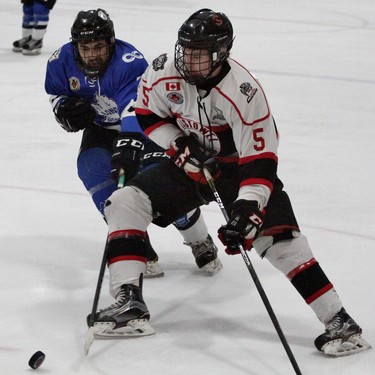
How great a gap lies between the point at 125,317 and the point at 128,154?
0.59 m

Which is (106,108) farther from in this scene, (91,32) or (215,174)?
(215,174)

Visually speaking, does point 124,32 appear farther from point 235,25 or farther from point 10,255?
point 10,255

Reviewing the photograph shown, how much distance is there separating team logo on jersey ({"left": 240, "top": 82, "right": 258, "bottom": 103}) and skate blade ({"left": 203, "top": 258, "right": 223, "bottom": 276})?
3.08 feet

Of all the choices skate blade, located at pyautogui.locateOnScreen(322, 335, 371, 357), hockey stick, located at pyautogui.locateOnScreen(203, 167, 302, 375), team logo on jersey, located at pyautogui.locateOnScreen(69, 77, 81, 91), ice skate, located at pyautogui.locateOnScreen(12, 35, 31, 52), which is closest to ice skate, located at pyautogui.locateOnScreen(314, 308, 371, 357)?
skate blade, located at pyautogui.locateOnScreen(322, 335, 371, 357)

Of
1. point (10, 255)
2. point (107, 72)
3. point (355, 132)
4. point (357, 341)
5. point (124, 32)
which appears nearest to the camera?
point (357, 341)

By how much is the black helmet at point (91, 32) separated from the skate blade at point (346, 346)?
51.3 inches

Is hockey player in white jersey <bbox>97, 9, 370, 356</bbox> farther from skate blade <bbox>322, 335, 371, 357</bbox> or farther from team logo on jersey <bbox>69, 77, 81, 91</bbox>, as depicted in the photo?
team logo on jersey <bbox>69, 77, 81, 91</bbox>

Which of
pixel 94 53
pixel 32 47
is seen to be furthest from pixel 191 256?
pixel 32 47

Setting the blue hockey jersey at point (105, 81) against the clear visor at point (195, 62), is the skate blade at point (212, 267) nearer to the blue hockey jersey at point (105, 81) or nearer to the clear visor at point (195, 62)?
the blue hockey jersey at point (105, 81)

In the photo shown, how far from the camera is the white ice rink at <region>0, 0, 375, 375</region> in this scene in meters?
3.14

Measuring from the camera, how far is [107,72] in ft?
12.3

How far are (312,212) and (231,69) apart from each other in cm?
144

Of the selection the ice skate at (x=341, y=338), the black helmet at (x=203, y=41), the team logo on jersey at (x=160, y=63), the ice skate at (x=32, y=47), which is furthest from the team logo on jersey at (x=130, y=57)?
the ice skate at (x=32, y=47)

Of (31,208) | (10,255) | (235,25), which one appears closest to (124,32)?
(235,25)
